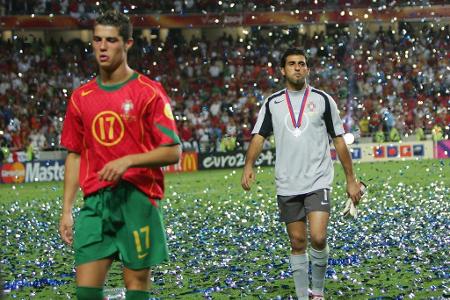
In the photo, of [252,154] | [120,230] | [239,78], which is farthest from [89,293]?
[239,78]

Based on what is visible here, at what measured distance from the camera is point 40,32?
44.0 metres

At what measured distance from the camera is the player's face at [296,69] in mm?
8258

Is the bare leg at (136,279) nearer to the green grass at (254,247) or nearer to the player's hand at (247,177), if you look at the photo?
the player's hand at (247,177)

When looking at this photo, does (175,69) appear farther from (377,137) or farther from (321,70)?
(377,137)

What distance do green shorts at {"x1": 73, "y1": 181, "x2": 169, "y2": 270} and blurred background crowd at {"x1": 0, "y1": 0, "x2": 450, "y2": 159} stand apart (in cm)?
2643

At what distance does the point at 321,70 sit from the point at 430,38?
269 inches

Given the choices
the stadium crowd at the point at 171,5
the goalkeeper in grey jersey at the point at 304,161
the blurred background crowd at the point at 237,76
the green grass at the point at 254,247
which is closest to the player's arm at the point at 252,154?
the goalkeeper in grey jersey at the point at 304,161

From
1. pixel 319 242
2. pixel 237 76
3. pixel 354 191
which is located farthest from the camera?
pixel 237 76

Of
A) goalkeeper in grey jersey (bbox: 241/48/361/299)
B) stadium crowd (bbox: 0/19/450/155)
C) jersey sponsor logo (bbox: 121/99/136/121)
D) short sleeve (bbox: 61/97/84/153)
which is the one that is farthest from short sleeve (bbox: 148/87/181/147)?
stadium crowd (bbox: 0/19/450/155)

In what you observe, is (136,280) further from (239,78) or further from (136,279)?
(239,78)

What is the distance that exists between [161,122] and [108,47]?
1.83 ft

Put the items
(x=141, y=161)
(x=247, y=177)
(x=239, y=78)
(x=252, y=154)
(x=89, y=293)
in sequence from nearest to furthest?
(x=141, y=161)
(x=89, y=293)
(x=247, y=177)
(x=252, y=154)
(x=239, y=78)

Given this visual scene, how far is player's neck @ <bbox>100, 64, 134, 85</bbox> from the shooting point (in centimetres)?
579

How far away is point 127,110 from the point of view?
225 inches
